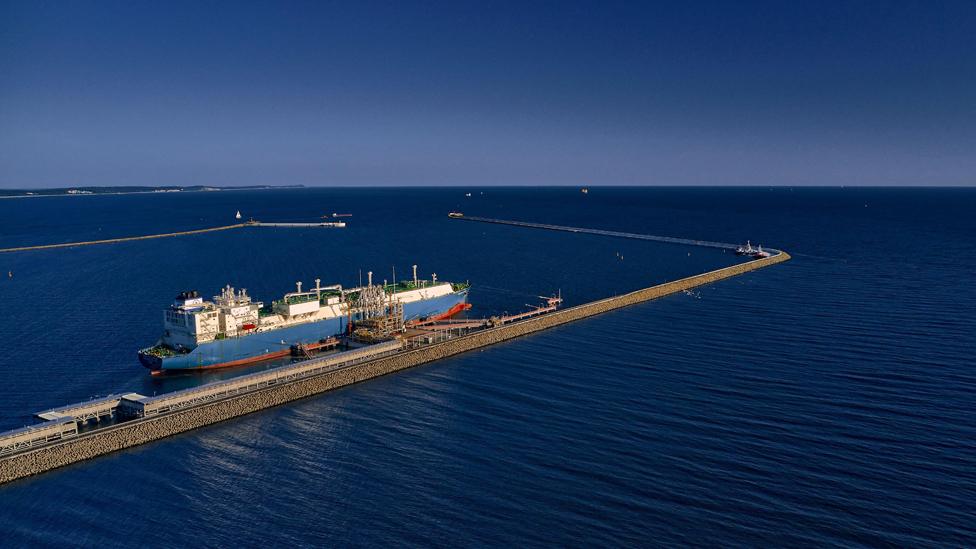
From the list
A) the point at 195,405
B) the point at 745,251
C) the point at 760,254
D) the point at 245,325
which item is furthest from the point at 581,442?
the point at 745,251

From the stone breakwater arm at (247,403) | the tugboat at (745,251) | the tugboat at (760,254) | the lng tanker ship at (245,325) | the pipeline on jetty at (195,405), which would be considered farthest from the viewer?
the tugboat at (745,251)

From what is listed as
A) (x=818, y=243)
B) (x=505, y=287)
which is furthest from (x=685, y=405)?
(x=818, y=243)

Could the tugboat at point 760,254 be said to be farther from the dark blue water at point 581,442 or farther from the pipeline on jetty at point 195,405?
the pipeline on jetty at point 195,405

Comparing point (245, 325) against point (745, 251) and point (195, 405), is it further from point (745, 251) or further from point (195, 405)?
point (745, 251)

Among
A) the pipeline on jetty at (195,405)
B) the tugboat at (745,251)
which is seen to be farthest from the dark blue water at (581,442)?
the tugboat at (745,251)

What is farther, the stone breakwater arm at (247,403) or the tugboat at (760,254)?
the tugboat at (760,254)

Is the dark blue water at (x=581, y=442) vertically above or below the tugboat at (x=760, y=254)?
below

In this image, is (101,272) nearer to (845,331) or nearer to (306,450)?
(306,450)
